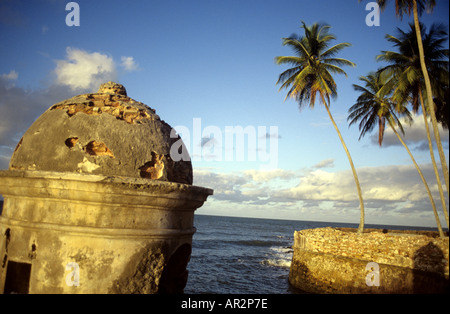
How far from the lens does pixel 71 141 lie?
3080 mm

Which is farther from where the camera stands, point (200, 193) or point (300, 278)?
point (300, 278)

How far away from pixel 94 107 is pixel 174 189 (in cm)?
137

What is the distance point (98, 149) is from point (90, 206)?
631 millimetres

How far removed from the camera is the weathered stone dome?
2986mm

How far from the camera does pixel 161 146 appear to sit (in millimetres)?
3389

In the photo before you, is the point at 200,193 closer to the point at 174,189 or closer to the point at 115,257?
the point at 174,189

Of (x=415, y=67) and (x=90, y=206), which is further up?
(x=415, y=67)

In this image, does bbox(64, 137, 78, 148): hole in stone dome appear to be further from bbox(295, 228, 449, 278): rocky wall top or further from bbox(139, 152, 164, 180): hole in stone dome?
bbox(295, 228, 449, 278): rocky wall top

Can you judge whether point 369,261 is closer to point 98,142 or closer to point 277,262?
point 98,142

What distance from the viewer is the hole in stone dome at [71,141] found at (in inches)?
120

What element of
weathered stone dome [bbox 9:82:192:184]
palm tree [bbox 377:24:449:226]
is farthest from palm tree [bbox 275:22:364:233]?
weathered stone dome [bbox 9:82:192:184]

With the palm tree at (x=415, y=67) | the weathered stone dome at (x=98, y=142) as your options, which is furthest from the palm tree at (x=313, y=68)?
the weathered stone dome at (x=98, y=142)

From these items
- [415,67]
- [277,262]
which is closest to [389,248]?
[415,67]
